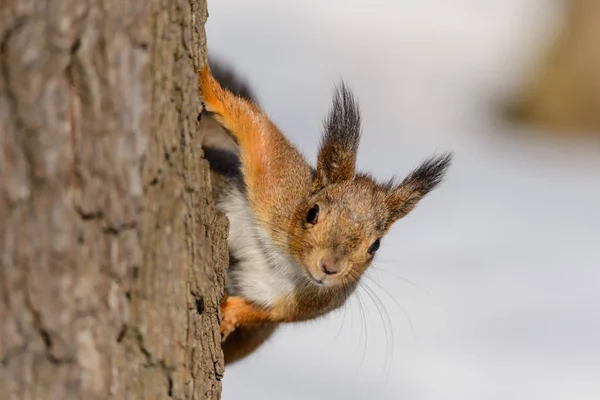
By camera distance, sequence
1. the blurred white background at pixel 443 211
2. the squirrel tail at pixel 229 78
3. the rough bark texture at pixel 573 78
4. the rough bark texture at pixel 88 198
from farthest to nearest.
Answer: the rough bark texture at pixel 573 78 < the blurred white background at pixel 443 211 < the squirrel tail at pixel 229 78 < the rough bark texture at pixel 88 198

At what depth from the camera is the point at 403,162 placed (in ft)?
16.1

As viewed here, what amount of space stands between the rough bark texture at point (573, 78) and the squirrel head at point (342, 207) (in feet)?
14.8

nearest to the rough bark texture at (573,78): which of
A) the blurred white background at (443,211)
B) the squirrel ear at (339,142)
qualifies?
the blurred white background at (443,211)

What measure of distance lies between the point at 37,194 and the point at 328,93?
14.4 feet

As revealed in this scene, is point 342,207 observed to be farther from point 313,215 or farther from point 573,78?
point 573,78

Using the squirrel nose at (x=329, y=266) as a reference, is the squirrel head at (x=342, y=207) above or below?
above

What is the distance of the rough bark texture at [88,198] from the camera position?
117 centimetres

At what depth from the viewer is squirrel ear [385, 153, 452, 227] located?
2225 mm

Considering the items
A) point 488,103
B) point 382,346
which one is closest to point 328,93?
point 488,103

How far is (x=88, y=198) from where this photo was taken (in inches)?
47.7

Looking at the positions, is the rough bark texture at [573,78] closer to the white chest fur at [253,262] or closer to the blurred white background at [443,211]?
the blurred white background at [443,211]

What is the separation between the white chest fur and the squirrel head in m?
0.07

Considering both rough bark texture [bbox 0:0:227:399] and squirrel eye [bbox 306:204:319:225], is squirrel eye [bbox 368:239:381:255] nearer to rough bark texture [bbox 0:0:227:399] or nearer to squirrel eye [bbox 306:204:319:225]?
squirrel eye [bbox 306:204:319:225]

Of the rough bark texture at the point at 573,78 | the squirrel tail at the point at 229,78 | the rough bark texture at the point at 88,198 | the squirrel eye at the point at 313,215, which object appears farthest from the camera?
the rough bark texture at the point at 573,78
